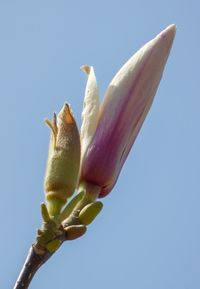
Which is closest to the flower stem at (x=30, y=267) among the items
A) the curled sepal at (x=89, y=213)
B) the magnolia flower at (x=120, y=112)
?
the curled sepal at (x=89, y=213)

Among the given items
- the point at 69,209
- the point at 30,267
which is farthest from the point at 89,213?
the point at 30,267

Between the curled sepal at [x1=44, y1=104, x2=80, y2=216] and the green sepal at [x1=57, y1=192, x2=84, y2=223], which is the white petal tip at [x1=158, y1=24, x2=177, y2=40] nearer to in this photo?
the curled sepal at [x1=44, y1=104, x2=80, y2=216]

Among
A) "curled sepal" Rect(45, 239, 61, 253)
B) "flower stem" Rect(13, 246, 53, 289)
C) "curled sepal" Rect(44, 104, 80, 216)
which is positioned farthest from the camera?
"curled sepal" Rect(44, 104, 80, 216)

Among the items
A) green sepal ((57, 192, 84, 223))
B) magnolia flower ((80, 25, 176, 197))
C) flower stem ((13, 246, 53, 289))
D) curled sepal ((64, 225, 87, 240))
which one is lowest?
flower stem ((13, 246, 53, 289))

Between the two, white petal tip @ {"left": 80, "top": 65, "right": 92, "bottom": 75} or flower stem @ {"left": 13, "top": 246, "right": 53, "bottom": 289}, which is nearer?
flower stem @ {"left": 13, "top": 246, "right": 53, "bottom": 289}

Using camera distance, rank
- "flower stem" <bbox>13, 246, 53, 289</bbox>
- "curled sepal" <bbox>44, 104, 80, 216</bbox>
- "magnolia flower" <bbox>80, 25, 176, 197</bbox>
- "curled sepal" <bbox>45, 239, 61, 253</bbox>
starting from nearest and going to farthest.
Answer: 1. "flower stem" <bbox>13, 246, 53, 289</bbox>
2. "curled sepal" <bbox>45, 239, 61, 253</bbox>
3. "curled sepal" <bbox>44, 104, 80, 216</bbox>
4. "magnolia flower" <bbox>80, 25, 176, 197</bbox>

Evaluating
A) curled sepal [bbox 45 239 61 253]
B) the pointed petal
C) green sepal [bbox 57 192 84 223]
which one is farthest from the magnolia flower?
curled sepal [bbox 45 239 61 253]

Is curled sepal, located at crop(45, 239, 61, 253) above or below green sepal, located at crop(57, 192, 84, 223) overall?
below

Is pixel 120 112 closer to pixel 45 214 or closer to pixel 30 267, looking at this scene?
pixel 45 214
